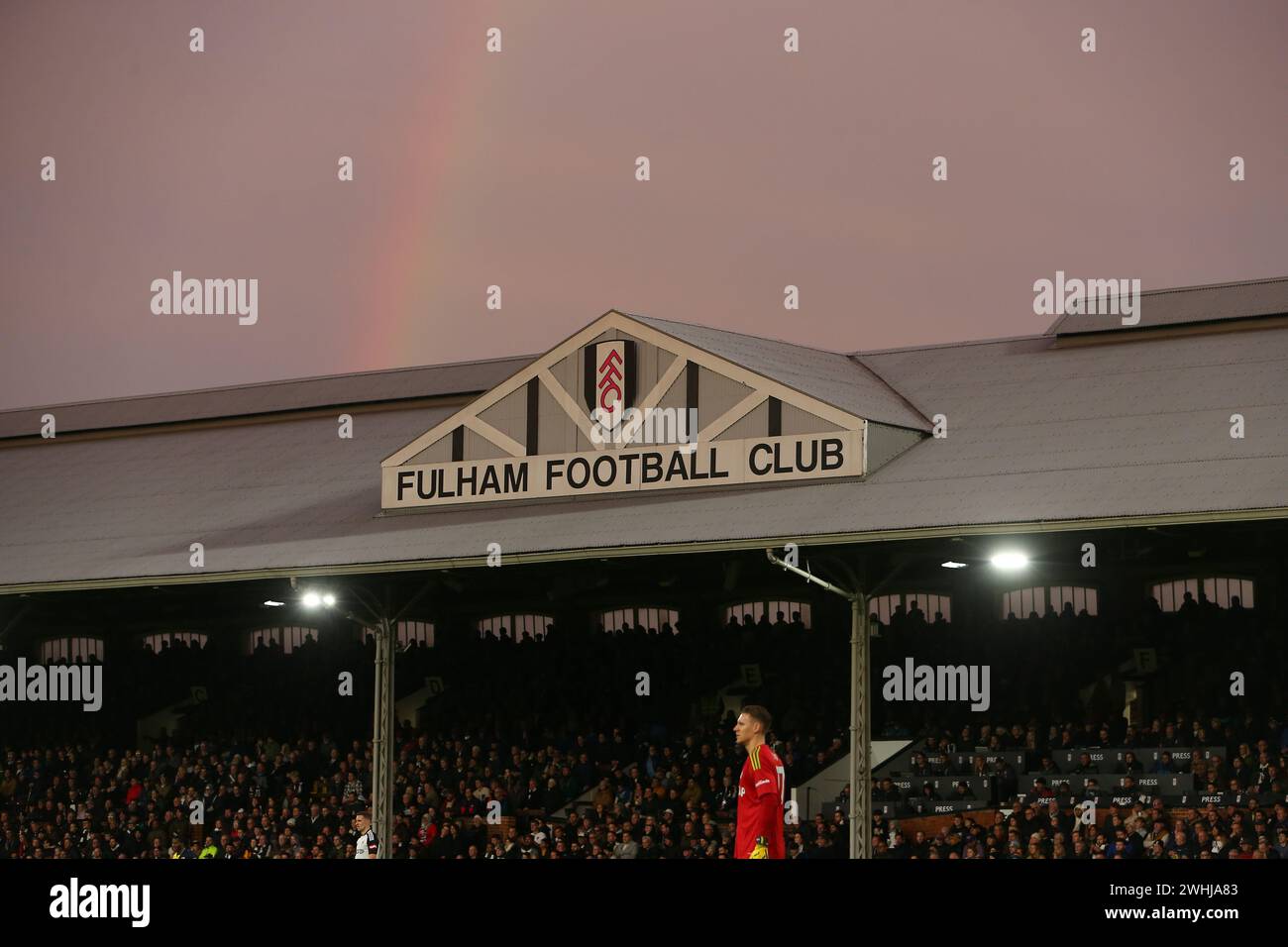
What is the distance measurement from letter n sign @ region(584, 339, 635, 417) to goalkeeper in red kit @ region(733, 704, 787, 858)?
13.9 metres

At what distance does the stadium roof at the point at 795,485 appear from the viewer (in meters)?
24.2

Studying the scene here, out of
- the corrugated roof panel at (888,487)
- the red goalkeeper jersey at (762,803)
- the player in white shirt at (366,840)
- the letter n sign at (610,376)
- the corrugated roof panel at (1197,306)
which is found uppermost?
the corrugated roof panel at (1197,306)

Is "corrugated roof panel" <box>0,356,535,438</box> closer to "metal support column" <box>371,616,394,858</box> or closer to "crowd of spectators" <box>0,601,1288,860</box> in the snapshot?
"crowd of spectators" <box>0,601,1288,860</box>

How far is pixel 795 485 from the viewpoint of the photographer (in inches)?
1070

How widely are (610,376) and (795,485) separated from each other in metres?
3.51

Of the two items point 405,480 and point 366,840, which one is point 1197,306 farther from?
point 366,840

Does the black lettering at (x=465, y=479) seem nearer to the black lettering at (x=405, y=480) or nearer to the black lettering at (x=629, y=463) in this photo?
the black lettering at (x=405, y=480)

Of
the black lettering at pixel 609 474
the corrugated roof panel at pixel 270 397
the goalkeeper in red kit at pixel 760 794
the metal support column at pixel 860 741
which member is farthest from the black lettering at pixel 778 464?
the goalkeeper in red kit at pixel 760 794

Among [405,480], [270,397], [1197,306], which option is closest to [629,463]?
[405,480]

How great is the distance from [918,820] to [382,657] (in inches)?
304

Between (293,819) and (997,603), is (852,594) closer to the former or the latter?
(997,603)

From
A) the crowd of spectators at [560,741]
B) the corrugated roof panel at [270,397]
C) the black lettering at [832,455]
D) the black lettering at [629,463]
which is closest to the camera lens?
the crowd of spectators at [560,741]
